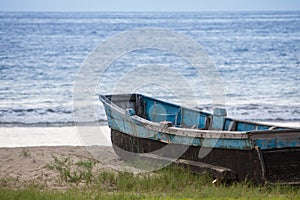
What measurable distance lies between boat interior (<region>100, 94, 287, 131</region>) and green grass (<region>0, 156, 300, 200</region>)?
108 cm

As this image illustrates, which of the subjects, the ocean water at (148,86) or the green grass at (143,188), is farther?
the ocean water at (148,86)

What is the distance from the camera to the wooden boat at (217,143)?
28.8 ft

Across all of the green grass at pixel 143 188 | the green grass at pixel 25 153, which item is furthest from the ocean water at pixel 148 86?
the green grass at pixel 143 188

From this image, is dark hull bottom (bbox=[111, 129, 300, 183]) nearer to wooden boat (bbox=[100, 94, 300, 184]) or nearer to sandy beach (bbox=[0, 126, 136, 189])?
wooden boat (bbox=[100, 94, 300, 184])

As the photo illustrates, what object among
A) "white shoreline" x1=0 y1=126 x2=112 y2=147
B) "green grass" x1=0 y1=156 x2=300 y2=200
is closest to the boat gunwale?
"green grass" x1=0 y1=156 x2=300 y2=200

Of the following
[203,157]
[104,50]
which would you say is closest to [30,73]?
[104,50]

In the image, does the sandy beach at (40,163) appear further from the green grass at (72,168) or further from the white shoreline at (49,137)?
the white shoreline at (49,137)

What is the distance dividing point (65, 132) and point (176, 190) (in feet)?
23.8

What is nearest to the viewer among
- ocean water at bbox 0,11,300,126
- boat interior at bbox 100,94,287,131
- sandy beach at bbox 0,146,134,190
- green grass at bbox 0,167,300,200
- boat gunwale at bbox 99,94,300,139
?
green grass at bbox 0,167,300,200

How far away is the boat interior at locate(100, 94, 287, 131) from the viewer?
1064 cm

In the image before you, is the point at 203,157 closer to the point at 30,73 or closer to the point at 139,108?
the point at 139,108

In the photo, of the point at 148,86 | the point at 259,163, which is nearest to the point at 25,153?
the point at 259,163

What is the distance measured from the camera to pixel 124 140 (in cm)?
1142

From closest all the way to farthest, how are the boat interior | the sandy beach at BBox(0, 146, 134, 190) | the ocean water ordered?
the sandy beach at BBox(0, 146, 134, 190) → the boat interior → the ocean water
